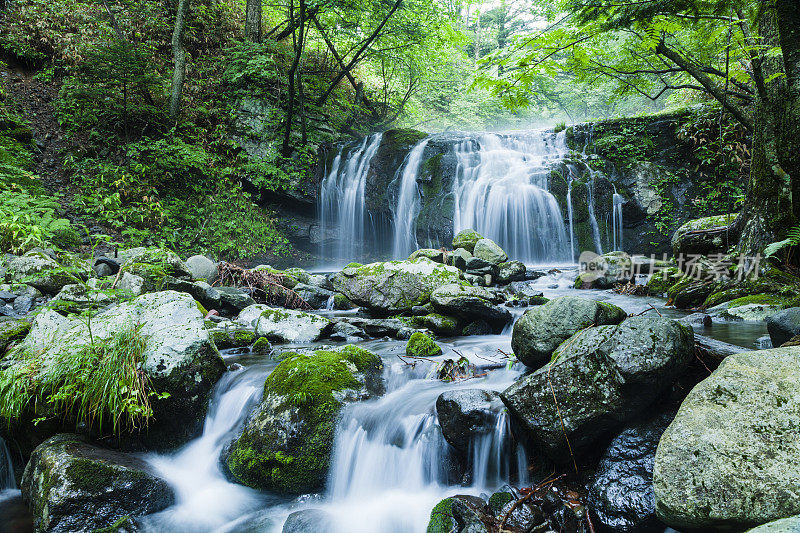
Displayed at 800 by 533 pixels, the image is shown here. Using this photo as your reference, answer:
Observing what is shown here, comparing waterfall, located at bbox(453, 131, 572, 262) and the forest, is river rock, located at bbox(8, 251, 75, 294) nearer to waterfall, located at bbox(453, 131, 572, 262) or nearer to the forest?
the forest

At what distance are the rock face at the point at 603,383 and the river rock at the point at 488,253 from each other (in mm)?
7568

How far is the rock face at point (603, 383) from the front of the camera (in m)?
2.44

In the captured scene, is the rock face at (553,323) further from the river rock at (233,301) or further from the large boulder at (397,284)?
the river rock at (233,301)

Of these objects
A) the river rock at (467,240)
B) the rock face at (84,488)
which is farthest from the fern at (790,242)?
the river rock at (467,240)

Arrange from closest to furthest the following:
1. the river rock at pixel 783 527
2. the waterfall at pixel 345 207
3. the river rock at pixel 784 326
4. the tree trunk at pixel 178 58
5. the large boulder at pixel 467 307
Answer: the river rock at pixel 783 527 → the river rock at pixel 784 326 → the large boulder at pixel 467 307 → the tree trunk at pixel 178 58 → the waterfall at pixel 345 207

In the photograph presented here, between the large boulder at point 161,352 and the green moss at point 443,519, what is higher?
the large boulder at point 161,352

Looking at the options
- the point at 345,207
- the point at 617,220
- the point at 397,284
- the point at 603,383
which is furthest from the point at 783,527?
the point at 345,207

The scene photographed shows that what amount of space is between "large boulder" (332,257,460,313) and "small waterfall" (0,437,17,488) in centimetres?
498

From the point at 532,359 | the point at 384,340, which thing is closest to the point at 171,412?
the point at 384,340

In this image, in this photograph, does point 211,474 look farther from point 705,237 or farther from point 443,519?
point 705,237


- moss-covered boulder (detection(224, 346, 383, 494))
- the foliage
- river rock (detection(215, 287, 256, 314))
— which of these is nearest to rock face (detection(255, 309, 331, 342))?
river rock (detection(215, 287, 256, 314))

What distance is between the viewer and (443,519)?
2441 mm

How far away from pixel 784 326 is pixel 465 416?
276 cm

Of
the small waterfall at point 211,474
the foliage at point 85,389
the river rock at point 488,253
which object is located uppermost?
the river rock at point 488,253
